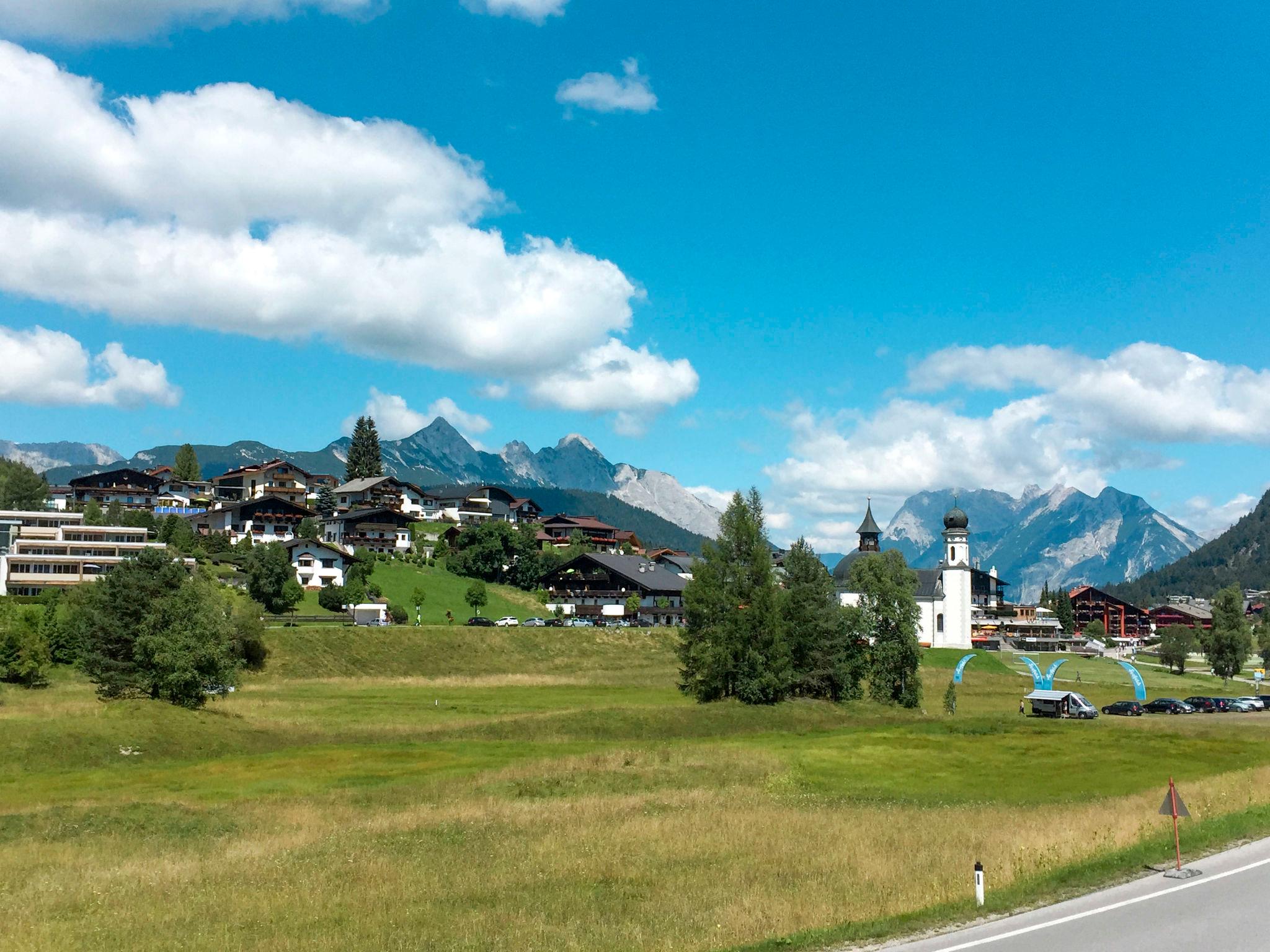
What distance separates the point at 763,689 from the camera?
80125 millimetres

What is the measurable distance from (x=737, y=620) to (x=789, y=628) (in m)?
4.45

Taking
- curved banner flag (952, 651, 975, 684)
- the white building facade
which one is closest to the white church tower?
the white building facade

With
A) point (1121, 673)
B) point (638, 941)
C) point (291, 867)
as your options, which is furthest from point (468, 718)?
point (1121, 673)

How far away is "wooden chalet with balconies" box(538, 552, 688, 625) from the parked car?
79.0 m

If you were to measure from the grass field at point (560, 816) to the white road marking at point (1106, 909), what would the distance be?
4.94 feet

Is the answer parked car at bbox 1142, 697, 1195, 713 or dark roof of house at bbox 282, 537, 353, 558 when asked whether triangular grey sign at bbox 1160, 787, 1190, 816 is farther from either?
dark roof of house at bbox 282, 537, 353, 558

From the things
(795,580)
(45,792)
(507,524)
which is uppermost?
(507,524)

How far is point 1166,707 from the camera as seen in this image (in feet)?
270

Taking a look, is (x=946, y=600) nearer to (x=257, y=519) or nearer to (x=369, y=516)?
(x=369, y=516)

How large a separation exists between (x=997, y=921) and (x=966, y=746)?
39585 millimetres

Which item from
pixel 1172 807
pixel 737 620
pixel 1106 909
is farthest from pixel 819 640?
pixel 1106 909

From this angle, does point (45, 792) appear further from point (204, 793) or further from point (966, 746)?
point (966, 746)

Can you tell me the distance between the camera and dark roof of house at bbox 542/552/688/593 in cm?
15788

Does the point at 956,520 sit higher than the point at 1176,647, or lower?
higher
